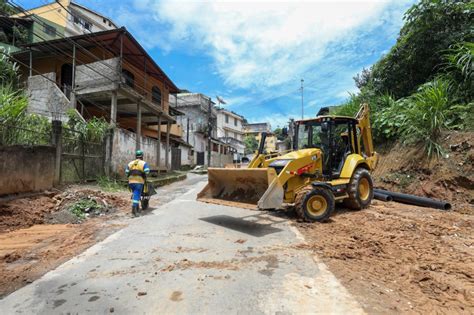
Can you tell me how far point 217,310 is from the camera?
114 inches

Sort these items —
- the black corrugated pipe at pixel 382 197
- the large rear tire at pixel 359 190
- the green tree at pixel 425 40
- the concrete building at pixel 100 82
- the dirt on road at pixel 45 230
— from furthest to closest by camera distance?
the concrete building at pixel 100 82 → the green tree at pixel 425 40 → the black corrugated pipe at pixel 382 197 → the large rear tire at pixel 359 190 → the dirt on road at pixel 45 230

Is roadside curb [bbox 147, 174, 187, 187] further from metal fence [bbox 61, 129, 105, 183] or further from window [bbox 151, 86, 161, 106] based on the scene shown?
window [bbox 151, 86, 161, 106]

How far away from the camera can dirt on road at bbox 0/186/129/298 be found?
4.17 meters

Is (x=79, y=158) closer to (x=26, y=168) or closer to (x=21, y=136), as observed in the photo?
(x=21, y=136)

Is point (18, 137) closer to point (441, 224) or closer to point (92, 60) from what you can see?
point (441, 224)

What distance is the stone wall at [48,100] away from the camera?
649 inches

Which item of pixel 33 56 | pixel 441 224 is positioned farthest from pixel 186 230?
pixel 33 56

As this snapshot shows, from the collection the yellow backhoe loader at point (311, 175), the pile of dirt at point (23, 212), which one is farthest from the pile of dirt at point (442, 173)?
the pile of dirt at point (23, 212)

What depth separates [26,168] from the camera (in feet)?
26.1

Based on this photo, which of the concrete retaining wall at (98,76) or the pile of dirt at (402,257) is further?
the concrete retaining wall at (98,76)

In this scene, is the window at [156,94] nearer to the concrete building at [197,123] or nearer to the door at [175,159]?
the door at [175,159]

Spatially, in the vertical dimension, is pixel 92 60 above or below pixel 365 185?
above

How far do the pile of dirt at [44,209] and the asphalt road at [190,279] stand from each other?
224 centimetres

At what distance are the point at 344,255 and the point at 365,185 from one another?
4.67 meters
